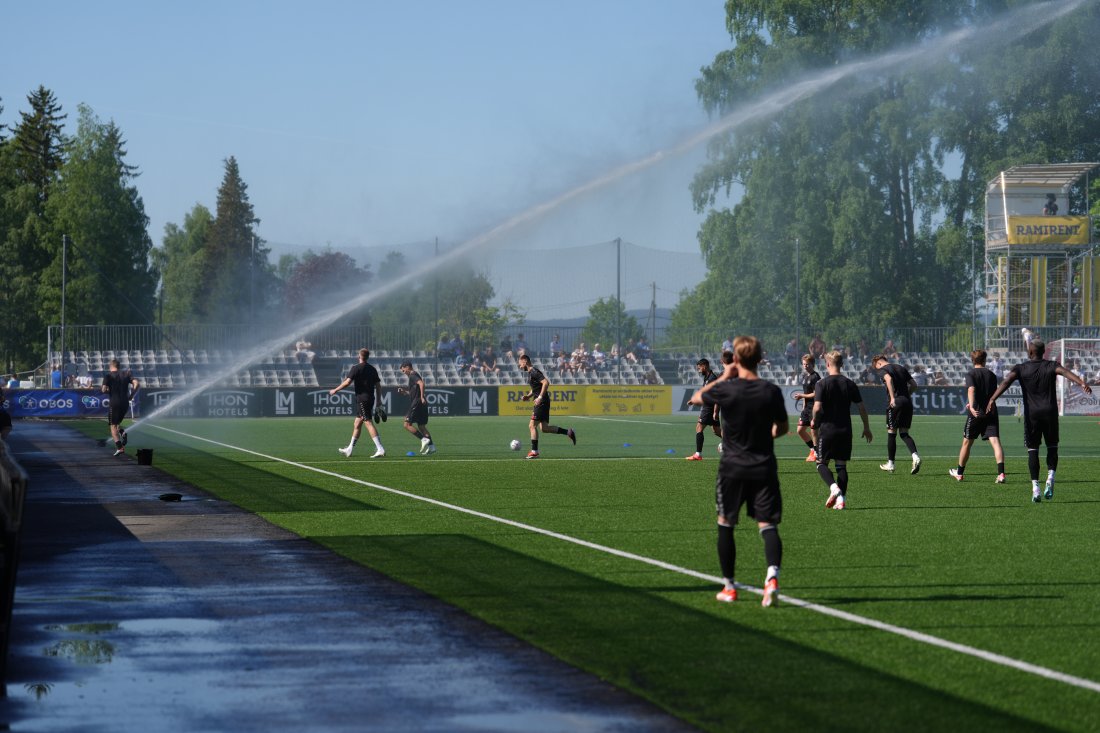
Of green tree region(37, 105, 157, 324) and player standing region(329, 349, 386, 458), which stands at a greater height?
green tree region(37, 105, 157, 324)

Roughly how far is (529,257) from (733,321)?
12.1 metres

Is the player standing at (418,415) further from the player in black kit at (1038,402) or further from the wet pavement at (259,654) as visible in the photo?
the wet pavement at (259,654)

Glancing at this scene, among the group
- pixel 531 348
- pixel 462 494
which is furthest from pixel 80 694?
pixel 531 348

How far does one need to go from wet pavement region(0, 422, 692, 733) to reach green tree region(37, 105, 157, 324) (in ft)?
265

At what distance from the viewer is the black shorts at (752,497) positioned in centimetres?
967

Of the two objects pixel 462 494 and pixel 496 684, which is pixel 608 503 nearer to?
pixel 462 494

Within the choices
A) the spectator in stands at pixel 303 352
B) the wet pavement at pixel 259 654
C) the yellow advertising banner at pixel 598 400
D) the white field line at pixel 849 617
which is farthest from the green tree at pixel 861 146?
the wet pavement at pixel 259 654

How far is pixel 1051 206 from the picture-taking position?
6097 cm

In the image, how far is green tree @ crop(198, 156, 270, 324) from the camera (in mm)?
128375

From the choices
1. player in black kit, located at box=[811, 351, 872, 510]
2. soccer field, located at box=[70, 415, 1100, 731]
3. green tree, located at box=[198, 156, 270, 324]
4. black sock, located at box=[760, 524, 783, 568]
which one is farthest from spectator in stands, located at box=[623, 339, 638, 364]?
green tree, located at box=[198, 156, 270, 324]

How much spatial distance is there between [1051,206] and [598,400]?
868 inches

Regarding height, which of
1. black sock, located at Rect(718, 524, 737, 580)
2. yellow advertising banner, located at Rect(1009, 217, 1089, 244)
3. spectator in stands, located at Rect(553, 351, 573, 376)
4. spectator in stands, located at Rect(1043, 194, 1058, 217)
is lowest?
black sock, located at Rect(718, 524, 737, 580)

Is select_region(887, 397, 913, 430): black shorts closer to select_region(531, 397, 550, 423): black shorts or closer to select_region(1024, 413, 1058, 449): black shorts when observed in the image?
select_region(1024, 413, 1058, 449): black shorts

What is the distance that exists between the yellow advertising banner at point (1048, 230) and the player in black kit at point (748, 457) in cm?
5338
